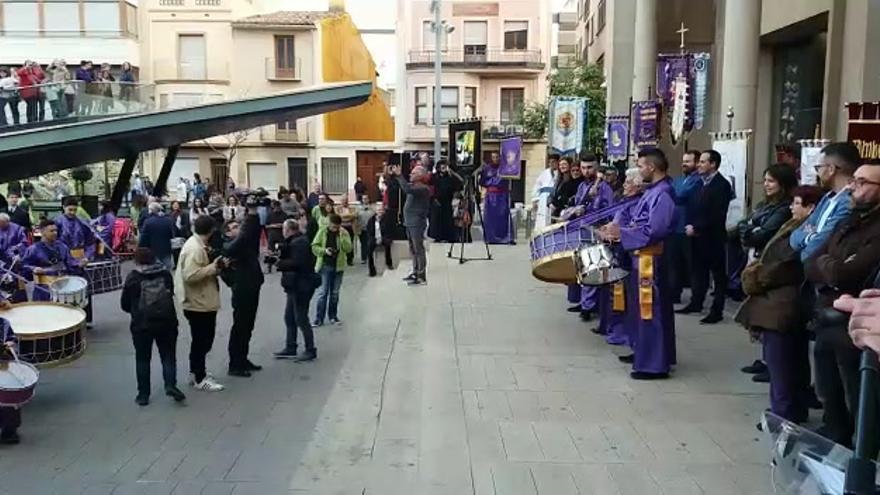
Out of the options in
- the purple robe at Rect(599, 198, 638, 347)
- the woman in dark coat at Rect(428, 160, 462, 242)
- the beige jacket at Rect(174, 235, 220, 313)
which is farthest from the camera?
the woman in dark coat at Rect(428, 160, 462, 242)

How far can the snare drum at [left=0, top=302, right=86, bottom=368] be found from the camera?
22.7 ft

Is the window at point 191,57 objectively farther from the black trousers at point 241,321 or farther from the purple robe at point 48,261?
the black trousers at point 241,321

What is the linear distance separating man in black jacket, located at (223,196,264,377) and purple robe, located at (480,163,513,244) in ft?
29.8

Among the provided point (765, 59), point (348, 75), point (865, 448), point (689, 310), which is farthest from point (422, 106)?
point (865, 448)

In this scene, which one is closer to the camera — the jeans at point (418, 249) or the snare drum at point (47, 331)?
the snare drum at point (47, 331)

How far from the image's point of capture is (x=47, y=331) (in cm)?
701

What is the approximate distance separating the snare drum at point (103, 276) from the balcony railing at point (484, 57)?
34554 mm

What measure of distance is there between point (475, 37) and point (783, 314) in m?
41.6

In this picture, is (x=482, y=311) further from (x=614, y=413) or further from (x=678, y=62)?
(x=678, y=62)

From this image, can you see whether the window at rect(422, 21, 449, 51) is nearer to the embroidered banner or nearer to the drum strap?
the embroidered banner

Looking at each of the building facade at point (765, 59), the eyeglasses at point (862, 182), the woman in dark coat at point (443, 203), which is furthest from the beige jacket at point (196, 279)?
the woman in dark coat at point (443, 203)

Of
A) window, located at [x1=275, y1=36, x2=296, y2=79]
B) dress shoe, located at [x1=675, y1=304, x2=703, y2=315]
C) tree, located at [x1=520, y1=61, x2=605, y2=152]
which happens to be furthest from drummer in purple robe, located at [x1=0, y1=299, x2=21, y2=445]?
window, located at [x1=275, y1=36, x2=296, y2=79]

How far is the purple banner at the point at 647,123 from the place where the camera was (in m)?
14.5

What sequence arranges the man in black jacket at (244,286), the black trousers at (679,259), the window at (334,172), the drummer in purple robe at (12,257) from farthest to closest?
the window at (334,172)
the black trousers at (679,259)
the drummer in purple robe at (12,257)
the man in black jacket at (244,286)
